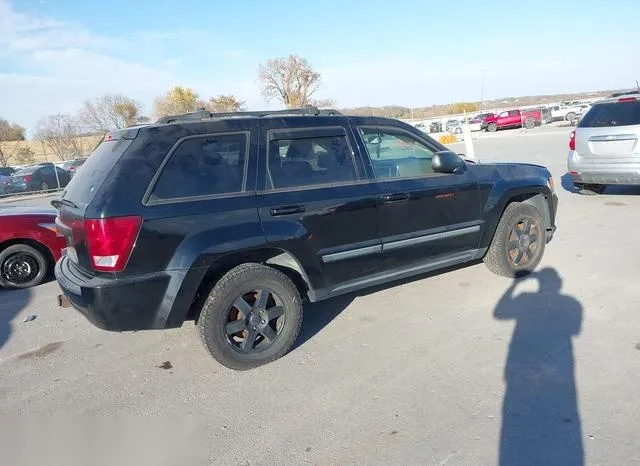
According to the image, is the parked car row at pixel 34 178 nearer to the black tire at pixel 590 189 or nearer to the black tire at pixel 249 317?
the black tire at pixel 590 189

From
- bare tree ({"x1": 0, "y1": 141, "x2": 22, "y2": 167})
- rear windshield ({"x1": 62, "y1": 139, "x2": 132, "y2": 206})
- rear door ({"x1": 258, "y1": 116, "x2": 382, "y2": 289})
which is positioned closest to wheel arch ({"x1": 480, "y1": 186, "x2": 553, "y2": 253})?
rear door ({"x1": 258, "y1": 116, "x2": 382, "y2": 289})

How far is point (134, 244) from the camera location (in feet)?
10.0

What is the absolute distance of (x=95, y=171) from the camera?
342cm

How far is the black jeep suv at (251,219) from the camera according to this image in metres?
3.13

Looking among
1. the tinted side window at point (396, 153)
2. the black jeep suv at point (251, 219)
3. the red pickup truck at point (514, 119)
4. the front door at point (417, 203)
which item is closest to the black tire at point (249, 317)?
the black jeep suv at point (251, 219)

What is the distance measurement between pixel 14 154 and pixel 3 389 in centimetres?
3376

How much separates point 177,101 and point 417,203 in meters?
50.5

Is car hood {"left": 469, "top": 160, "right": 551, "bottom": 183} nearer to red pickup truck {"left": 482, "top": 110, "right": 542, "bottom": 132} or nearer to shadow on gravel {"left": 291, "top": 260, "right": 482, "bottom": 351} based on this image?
shadow on gravel {"left": 291, "top": 260, "right": 482, "bottom": 351}

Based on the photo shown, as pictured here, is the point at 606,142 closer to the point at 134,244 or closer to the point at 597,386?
the point at 597,386

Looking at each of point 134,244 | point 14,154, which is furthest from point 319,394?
point 14,154

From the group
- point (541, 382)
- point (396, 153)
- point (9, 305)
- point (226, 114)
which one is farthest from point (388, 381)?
point (9, 305)

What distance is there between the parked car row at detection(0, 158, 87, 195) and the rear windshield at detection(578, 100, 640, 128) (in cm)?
1869

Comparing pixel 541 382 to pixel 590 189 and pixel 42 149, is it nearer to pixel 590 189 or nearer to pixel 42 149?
pixel 590 189

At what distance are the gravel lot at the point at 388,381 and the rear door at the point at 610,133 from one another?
359 centimetres
